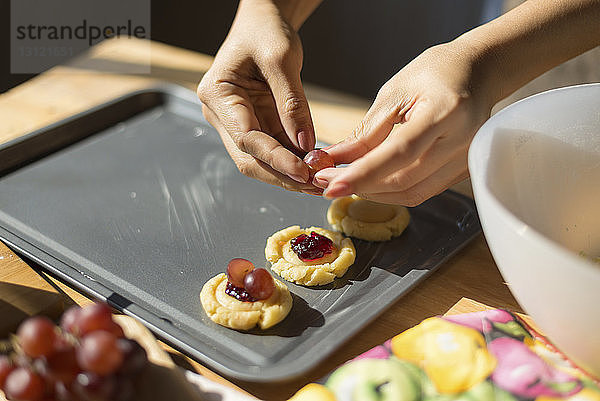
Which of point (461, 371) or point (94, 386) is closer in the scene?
point (94, 386)

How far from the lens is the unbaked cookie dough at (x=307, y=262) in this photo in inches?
44.1

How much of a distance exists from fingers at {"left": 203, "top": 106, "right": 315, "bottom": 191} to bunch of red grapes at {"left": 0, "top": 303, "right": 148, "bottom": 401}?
1.78ft

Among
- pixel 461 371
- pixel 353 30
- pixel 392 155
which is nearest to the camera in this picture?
pixel 461 371

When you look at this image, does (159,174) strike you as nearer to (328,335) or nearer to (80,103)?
(80,103)

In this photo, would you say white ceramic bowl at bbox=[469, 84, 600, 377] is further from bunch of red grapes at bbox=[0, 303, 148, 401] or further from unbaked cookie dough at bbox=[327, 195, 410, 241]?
bunch of red grapes at bbox=[0, 303, 148, 401]

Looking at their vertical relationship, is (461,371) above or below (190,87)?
above

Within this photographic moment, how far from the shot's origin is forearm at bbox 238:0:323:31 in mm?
1448

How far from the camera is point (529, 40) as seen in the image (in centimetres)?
113

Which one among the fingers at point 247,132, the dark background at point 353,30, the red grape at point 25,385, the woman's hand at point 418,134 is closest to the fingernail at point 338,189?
→ the woman's hand at point 418,134

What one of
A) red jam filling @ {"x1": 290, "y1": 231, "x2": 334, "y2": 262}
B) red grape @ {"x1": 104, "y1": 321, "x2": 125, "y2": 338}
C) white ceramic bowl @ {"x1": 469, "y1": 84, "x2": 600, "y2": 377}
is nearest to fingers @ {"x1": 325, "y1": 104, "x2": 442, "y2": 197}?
white ceramic bowl @ {"x1": 469, "y1": 84, "x2": 600, "y2": 377}

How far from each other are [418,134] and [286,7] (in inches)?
29.2

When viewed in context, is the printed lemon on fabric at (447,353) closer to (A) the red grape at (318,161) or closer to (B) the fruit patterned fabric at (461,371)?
(B) the fruit patterned fabric at (461,371)

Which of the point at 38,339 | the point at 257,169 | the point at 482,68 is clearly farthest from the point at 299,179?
the point at 38,339

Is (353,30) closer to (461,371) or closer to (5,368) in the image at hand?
(461,371)
